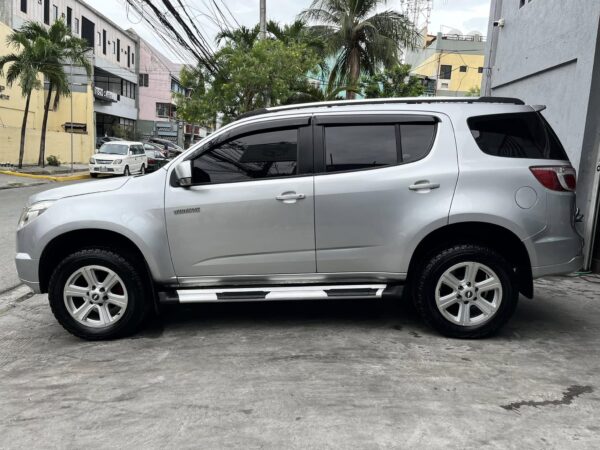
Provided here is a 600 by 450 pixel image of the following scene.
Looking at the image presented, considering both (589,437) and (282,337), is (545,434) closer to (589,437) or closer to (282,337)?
(589,437)

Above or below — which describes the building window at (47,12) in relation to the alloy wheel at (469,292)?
above

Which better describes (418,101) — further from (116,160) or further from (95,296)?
(116,160)

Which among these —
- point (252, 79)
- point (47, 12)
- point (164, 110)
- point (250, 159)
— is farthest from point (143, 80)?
point (250, 159)

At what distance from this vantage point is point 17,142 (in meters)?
27.2

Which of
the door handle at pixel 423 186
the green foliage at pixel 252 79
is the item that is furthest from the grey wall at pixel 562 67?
the green foliage at pixel 252 79

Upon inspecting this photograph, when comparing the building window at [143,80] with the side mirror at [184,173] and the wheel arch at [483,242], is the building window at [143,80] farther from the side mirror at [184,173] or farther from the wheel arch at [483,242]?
the wheel arch at [483,242]

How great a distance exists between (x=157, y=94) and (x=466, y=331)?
2334 inches

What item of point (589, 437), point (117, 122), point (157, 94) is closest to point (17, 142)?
point (117, 122)

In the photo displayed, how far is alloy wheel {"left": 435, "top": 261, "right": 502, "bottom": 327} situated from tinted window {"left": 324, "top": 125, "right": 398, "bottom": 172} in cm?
106

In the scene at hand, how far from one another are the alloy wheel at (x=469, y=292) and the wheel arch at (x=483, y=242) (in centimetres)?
23

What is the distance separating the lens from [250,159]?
4527 millimetres

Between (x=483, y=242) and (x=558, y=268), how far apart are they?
627 millimetres

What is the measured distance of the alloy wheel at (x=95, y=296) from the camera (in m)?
4.41

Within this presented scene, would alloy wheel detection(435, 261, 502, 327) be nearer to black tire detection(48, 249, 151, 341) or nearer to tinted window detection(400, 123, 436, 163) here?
tinted window detection(400, 123, 436, 163)
